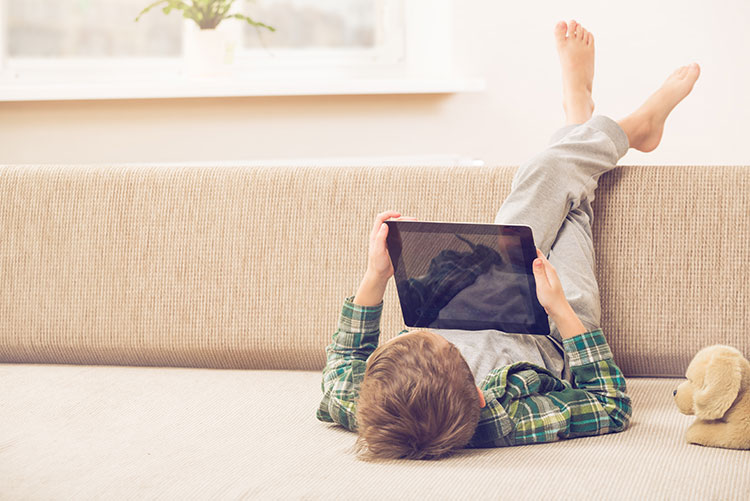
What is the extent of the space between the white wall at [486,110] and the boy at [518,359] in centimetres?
62

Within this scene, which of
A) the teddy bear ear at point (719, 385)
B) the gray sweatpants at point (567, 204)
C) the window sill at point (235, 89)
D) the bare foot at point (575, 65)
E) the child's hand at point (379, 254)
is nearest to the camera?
the teddy bear ear at point (719, 385)

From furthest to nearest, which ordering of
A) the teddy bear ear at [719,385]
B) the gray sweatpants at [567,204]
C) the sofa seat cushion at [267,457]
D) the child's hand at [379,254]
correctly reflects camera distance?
1. the gray sweatpants at [567,204]
2. the child's hand at [379,254]
3. the teddy bear ear at [719,385]
4. the sofa seat cushion at [267,457]

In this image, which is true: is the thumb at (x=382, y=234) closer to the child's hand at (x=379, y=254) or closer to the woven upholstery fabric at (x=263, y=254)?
the child's hand at (x=379, y=254)

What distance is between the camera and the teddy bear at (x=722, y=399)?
0.91 m

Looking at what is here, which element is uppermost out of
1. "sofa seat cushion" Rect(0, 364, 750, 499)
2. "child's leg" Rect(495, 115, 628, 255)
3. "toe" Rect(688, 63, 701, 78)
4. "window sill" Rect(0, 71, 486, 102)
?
Result: "window sill" Rect(0, 71, 486, 102)

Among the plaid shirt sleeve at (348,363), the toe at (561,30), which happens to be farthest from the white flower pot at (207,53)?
the plaid shirt sleeve at (348,363)

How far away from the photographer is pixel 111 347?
146 centimetres

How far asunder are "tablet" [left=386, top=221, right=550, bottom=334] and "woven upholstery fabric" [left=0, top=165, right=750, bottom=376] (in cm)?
28

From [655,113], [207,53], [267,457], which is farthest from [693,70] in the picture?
[207,53]

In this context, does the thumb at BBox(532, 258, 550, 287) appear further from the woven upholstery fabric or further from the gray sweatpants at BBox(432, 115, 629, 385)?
the woven upholstery fabric

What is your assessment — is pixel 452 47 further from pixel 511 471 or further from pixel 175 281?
pixel 511 471

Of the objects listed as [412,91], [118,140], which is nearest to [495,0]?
[412,91]

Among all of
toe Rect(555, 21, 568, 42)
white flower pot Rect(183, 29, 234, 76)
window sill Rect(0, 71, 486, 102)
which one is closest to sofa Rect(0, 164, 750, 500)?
toe Rect(555, 21, 568, 42)

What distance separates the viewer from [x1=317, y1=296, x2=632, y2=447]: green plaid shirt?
0.98 metres
